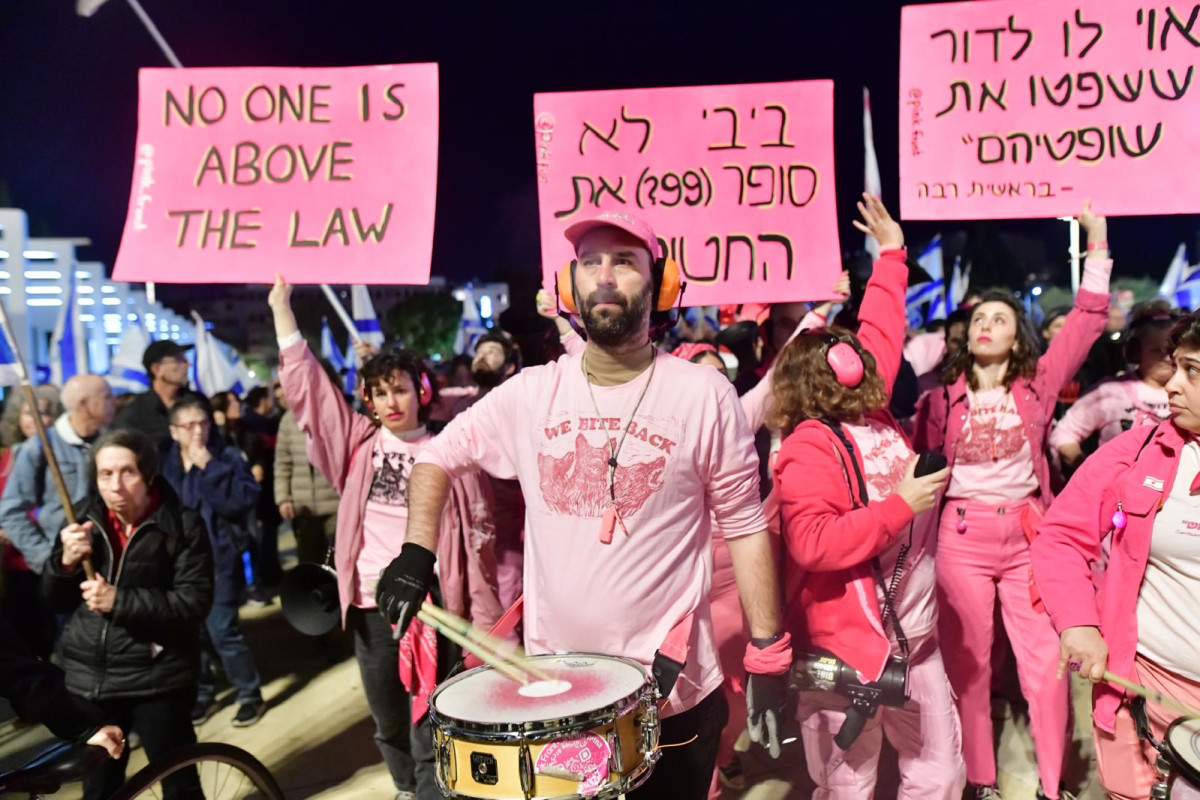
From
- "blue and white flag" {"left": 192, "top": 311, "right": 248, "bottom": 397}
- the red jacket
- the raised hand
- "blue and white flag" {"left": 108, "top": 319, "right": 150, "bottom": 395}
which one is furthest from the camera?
"blue and white flag" {"left": 192, "top": 311, "right": 248, "bottom": 397}

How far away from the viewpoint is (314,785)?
4898mm

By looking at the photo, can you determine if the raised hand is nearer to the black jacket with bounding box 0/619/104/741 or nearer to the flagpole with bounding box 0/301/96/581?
the flagpole with bounding box 0/301/96/581

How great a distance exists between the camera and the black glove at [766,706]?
8.96ft

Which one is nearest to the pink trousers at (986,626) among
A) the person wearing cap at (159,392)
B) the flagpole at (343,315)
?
the flagpole at (343,315)

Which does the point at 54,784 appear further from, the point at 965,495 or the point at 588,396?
the point at 965,495

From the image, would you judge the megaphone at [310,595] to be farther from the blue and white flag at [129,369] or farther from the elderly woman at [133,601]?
the blue and white flag at [129,369]

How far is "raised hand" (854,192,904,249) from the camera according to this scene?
419 cm

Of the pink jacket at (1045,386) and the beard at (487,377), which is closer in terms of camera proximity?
the pink jacket at (1045,386)

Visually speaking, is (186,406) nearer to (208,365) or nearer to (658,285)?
(658,285)

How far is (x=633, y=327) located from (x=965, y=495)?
2.34m

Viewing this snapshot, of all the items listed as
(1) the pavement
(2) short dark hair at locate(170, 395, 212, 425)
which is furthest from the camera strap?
(2) short dark hair at locate(170, 395, 212, 425)

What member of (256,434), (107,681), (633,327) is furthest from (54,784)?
(256,434)

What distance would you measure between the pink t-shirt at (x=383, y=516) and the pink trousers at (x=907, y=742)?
186 centimetres

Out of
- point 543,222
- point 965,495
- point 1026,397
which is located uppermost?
point 543,222
